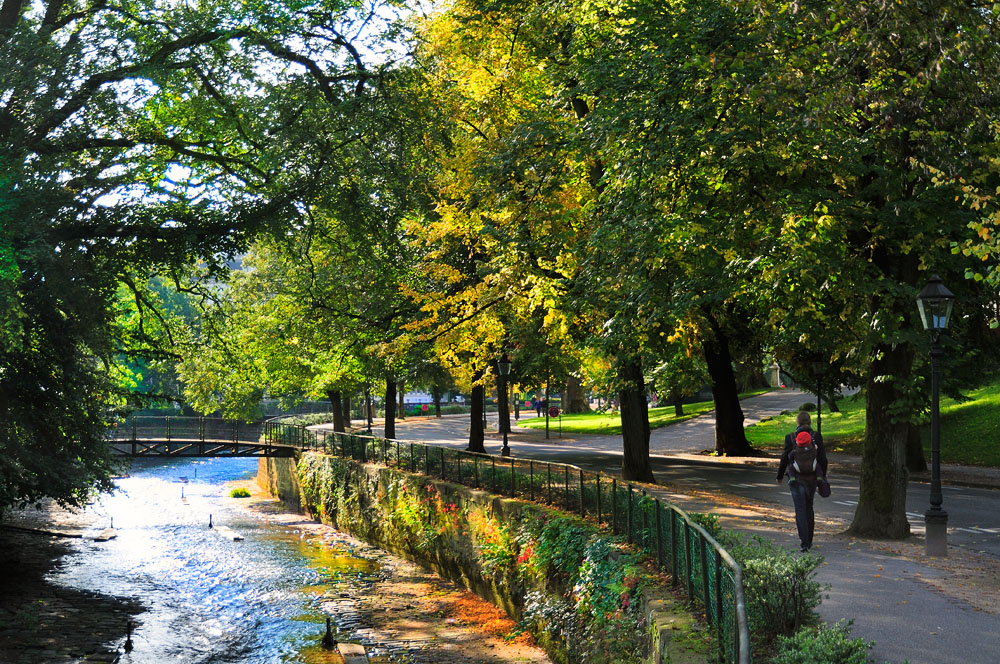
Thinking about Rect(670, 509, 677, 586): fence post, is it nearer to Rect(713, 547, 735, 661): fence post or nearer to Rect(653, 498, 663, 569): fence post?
Rect(653, 498, 663, 569): fence post

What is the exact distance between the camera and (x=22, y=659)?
13.8m

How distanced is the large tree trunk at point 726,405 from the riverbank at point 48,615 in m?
21.3

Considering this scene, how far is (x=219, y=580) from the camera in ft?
74.8

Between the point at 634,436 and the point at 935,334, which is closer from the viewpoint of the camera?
the point at 935,334

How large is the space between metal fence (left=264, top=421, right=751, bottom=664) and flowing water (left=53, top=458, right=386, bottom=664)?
3.27 metres

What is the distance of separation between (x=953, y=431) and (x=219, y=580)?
968 inches

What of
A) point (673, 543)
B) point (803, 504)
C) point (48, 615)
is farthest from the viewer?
point (48, 615)

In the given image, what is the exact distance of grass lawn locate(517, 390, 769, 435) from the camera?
51.0 meters

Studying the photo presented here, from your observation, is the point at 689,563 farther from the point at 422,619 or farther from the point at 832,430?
the point at 832,430

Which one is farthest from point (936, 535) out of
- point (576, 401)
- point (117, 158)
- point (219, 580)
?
point (576, 401)

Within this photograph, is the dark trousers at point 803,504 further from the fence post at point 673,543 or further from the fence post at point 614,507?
the fence post at point 673,543

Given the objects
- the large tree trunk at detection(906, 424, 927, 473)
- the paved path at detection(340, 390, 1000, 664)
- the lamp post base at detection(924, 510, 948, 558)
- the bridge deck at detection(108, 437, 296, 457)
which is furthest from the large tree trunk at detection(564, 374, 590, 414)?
the lamp post base at detection(924, 510, 948, 558)

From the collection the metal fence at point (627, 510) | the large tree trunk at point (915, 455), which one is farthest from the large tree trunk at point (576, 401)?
the large tree trunk at point (915, 455)

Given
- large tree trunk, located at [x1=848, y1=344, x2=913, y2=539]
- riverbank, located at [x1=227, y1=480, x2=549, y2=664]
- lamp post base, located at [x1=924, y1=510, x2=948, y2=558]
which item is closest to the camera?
lamp post base, located at [x1=924, y1=510, x2=948, y2=558]
